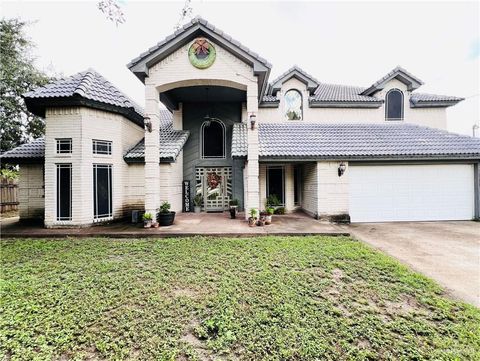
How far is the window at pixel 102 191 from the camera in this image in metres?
8.40

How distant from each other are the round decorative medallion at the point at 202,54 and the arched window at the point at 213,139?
398 centimetres

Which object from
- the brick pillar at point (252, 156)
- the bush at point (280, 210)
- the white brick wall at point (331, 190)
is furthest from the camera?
the bush at point (280, 210)

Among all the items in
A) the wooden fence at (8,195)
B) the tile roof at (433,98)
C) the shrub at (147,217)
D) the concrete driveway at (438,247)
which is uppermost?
the tile roof at (433,98)

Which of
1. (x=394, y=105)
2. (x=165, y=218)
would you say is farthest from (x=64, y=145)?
(x=394, y=105)

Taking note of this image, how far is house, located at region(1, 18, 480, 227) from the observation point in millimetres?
8078

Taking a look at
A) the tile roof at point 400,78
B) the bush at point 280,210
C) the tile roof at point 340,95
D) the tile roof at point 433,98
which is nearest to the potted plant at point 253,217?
the bush at point 280,210

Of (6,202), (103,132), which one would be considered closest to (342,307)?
(103,132)

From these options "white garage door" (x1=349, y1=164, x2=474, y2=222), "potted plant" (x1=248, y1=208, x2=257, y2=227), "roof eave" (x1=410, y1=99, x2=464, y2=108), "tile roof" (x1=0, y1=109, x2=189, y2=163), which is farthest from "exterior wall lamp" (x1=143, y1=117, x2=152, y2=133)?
"roof eave" (x1=410, y1=99, x2=464, y2=108)

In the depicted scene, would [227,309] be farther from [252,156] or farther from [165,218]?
[252,156]

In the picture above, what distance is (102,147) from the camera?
869 centimetres

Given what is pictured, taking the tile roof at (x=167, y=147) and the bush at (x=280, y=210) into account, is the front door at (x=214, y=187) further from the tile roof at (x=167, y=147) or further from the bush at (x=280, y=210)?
the bush at (x=280, y=210)

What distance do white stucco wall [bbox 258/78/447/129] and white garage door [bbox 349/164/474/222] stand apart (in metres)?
3.96

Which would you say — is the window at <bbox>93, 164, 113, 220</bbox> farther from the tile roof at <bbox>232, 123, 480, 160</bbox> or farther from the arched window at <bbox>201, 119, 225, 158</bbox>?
the tile roof at <bbox>232, 123, 480, 160</bbox>

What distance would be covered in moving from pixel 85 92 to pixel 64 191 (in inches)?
146
